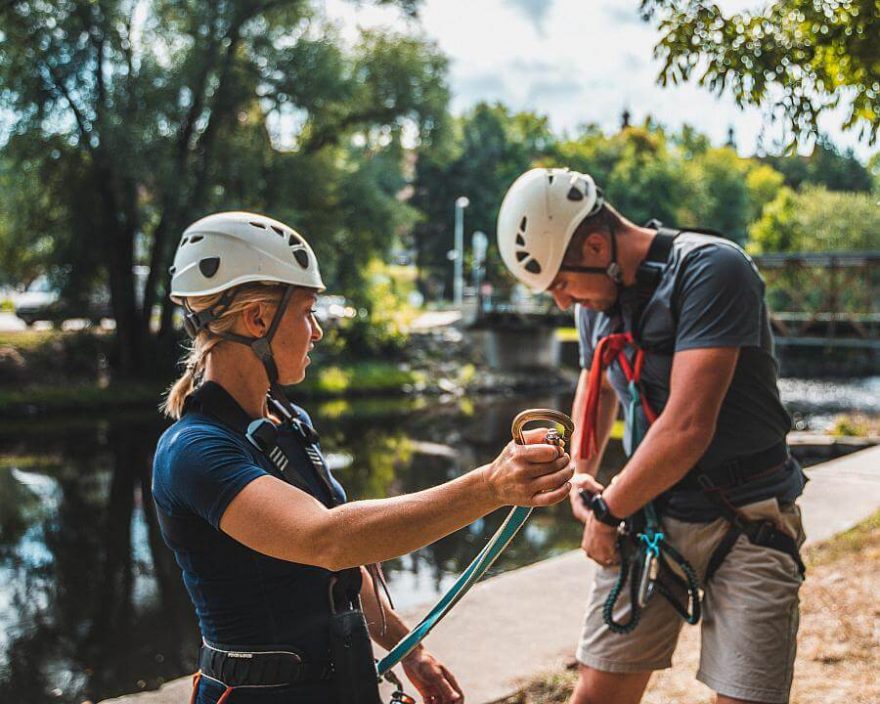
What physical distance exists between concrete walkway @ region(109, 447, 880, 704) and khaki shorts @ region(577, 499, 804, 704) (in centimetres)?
139

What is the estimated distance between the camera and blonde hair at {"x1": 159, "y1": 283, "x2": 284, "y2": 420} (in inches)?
89.6

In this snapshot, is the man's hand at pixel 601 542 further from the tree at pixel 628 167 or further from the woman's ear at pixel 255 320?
the tree at pixel 628 167

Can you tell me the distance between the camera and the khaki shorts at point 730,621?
271 cm

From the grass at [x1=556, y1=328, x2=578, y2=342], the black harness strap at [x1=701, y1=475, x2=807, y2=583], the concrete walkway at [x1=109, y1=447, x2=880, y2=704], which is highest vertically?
the black harness strap at [x1=701, y1=475, x2=807, y2=583]

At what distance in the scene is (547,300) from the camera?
37.4 metres

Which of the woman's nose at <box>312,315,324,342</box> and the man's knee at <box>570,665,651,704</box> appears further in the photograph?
the man's knee at <box>570,665,651,704</box>

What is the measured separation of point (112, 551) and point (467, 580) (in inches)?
398

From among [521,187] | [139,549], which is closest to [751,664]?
[521,187]

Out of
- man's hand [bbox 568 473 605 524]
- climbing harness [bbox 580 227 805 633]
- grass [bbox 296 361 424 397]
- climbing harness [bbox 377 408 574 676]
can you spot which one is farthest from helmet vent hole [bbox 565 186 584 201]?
grass [bbox 296 361 424 397]

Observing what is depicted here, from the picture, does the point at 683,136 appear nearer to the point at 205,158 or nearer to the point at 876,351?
the point at 876,351

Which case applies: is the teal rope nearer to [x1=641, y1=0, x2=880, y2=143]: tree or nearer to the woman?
the woman

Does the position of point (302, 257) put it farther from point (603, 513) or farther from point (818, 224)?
point (818, 224)

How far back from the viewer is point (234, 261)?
229cm

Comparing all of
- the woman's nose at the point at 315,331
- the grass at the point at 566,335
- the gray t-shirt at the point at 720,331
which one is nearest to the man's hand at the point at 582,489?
the gray t-shirt at the point at 720,331
